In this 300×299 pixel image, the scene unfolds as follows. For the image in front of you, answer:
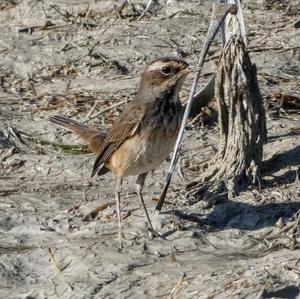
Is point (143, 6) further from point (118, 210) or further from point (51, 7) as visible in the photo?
point (118, 210)

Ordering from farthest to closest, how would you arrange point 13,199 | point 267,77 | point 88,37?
1. point 88,37
2. point 267,77
3. point 13,199

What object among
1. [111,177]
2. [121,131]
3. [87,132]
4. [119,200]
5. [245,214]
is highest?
[121,131]

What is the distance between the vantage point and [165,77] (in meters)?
8.44

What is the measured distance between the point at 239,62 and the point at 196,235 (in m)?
1.39

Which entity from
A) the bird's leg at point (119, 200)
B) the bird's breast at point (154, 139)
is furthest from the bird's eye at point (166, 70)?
the bird's leg at point (119, 200)

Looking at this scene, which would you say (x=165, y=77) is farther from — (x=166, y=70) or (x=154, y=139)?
(x=154, y=139)

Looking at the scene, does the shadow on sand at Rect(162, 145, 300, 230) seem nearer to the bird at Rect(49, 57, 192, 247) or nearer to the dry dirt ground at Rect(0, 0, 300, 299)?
the dry dirt ground at Rect(0, 0, 300, 299)

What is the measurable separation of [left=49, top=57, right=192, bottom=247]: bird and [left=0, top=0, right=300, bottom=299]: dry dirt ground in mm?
395

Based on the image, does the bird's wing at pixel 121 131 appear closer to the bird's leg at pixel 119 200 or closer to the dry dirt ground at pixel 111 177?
the bird's leg at pixel 119 200

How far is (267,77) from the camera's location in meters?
11.0

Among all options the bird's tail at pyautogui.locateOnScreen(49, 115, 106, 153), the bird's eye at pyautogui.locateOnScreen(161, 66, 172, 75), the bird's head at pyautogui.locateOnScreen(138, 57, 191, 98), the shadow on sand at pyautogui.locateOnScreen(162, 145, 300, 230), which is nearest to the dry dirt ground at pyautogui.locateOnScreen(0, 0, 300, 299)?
the shadow on sand at pyautogui.locateOnScreen(162, 145, 300, 230)

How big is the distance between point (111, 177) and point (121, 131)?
4.23ft

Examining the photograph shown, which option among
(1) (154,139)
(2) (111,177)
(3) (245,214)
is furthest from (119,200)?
(2) (111,177)

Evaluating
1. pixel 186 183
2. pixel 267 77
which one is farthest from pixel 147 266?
pixel 267 77
